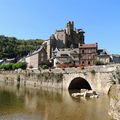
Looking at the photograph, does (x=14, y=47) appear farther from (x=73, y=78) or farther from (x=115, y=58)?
(x=73, y=78)

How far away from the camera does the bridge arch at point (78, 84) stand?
50.2m

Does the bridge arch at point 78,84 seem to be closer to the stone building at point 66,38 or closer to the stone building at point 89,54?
the stone building at point 89,54

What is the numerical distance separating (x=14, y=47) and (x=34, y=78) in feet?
237

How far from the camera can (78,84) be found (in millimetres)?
52375

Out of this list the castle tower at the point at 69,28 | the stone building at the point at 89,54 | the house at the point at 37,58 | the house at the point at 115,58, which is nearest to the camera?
the stone building at the point at 89,54

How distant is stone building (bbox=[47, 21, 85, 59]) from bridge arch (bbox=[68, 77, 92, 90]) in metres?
32.5

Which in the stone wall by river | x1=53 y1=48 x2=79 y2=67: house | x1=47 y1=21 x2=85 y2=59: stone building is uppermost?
x1=47 y1=21 x2=85 y2=59: stone building

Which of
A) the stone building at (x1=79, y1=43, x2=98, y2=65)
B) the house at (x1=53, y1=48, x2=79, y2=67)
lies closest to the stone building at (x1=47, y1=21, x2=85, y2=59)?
the house at (x1=53, y1=48, x2=79, y2=67)

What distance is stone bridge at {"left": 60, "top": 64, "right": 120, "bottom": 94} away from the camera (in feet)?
132

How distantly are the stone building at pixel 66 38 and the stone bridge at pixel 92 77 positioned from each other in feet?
109

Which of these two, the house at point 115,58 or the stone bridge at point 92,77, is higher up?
the house at point 115,58

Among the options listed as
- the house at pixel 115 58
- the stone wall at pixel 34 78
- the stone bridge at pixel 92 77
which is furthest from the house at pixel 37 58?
the stone bridge at pixel 92 77

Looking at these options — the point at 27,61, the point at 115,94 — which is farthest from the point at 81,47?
the point at 115,94

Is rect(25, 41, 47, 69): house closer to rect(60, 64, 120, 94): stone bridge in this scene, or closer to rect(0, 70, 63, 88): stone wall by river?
rect(0, 70, 63, 88): stone wall by river
